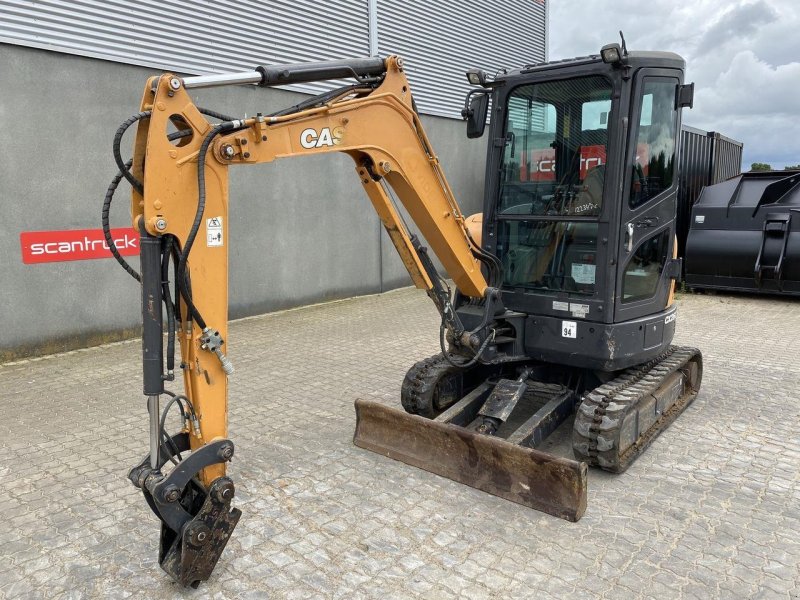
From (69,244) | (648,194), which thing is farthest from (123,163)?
(69,244)

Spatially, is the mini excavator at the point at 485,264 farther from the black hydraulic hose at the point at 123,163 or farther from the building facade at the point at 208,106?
the building facade at the point at 208,106

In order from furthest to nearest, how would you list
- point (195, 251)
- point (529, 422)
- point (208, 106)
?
point (208, 106) < point (529, 422) < point (195, 251)

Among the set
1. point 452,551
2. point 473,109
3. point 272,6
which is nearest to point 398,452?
point 452,551

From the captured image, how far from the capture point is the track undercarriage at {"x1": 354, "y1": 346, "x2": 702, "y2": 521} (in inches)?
159

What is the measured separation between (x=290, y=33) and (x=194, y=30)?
5.82 ft

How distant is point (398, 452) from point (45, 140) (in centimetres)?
579

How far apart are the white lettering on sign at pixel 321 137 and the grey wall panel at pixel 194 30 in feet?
17.9

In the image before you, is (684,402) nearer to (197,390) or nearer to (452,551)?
(452,551)

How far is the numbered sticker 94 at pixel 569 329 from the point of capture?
4799 millimetres

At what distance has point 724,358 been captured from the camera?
757 cm

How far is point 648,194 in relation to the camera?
478 cm

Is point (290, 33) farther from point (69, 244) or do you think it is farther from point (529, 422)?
point (529, 422)

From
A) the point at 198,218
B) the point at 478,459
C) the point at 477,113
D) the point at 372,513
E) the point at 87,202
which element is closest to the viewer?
the point at 198,218

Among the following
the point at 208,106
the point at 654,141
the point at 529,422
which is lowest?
the point at 529,422
